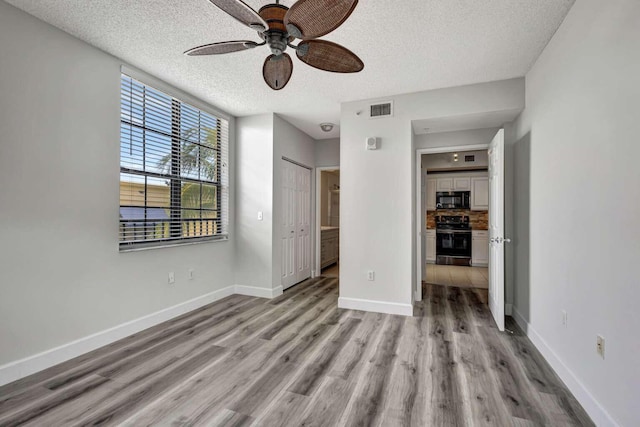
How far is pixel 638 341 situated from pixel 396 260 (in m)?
2.29

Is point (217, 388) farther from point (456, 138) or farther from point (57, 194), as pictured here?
point (456, 138)

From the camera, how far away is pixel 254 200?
14.3 ft

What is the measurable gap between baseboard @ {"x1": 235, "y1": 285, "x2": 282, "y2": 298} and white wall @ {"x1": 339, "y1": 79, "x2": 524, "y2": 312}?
102 cm

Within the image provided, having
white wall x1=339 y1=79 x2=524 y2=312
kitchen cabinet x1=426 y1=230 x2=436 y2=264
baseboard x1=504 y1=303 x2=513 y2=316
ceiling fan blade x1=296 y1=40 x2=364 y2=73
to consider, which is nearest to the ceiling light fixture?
white wall x1=339 y1=79 x2=524 y2=312

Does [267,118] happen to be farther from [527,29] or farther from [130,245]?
[527,29]

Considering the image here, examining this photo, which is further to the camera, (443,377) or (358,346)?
(358,346)

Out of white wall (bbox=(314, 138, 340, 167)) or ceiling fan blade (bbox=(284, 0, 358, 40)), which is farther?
white wall (bbox=(314, 138, 340, 167))

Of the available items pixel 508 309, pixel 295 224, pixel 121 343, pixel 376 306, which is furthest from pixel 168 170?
pixel 508 309

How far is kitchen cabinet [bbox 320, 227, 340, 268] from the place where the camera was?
20.3ft

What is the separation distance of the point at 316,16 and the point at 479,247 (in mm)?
6796

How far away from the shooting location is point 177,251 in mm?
3504

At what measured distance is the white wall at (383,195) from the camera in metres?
3.51

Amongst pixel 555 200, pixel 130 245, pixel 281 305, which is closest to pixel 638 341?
pixel 555 200

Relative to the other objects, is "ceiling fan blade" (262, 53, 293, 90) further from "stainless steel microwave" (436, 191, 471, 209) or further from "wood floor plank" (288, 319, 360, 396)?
"stainless steel microwave" (436, 191, 471, 209)
